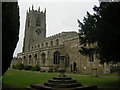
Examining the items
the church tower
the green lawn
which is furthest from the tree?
the church tower

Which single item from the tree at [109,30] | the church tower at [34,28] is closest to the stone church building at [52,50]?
the church tower at [34,28]

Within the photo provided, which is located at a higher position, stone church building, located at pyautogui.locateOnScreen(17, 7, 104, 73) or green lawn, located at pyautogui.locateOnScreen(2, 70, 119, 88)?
stone church building, located at pyautogui.locateOnScreen(17, 7, 104, 73)

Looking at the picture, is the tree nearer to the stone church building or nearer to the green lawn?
the green lawn

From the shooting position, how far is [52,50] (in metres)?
43.3

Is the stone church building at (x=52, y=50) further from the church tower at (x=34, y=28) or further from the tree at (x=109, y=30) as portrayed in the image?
the tree at (x=109, y=30)

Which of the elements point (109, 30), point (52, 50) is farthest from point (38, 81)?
point (52, 50)

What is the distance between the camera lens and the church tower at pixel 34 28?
69.3 meters

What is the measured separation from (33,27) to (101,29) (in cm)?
5904

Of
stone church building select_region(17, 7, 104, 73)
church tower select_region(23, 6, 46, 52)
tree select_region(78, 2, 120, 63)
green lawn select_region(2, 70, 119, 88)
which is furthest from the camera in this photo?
church tower select_region(23, 6, 46, 52)

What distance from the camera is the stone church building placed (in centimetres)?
3719

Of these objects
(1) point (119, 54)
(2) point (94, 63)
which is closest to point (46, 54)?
(2) point (94, 63)

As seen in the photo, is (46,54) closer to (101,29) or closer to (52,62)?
(52,62)

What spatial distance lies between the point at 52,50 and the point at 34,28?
2954 cm

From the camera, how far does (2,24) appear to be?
10.7 meters
